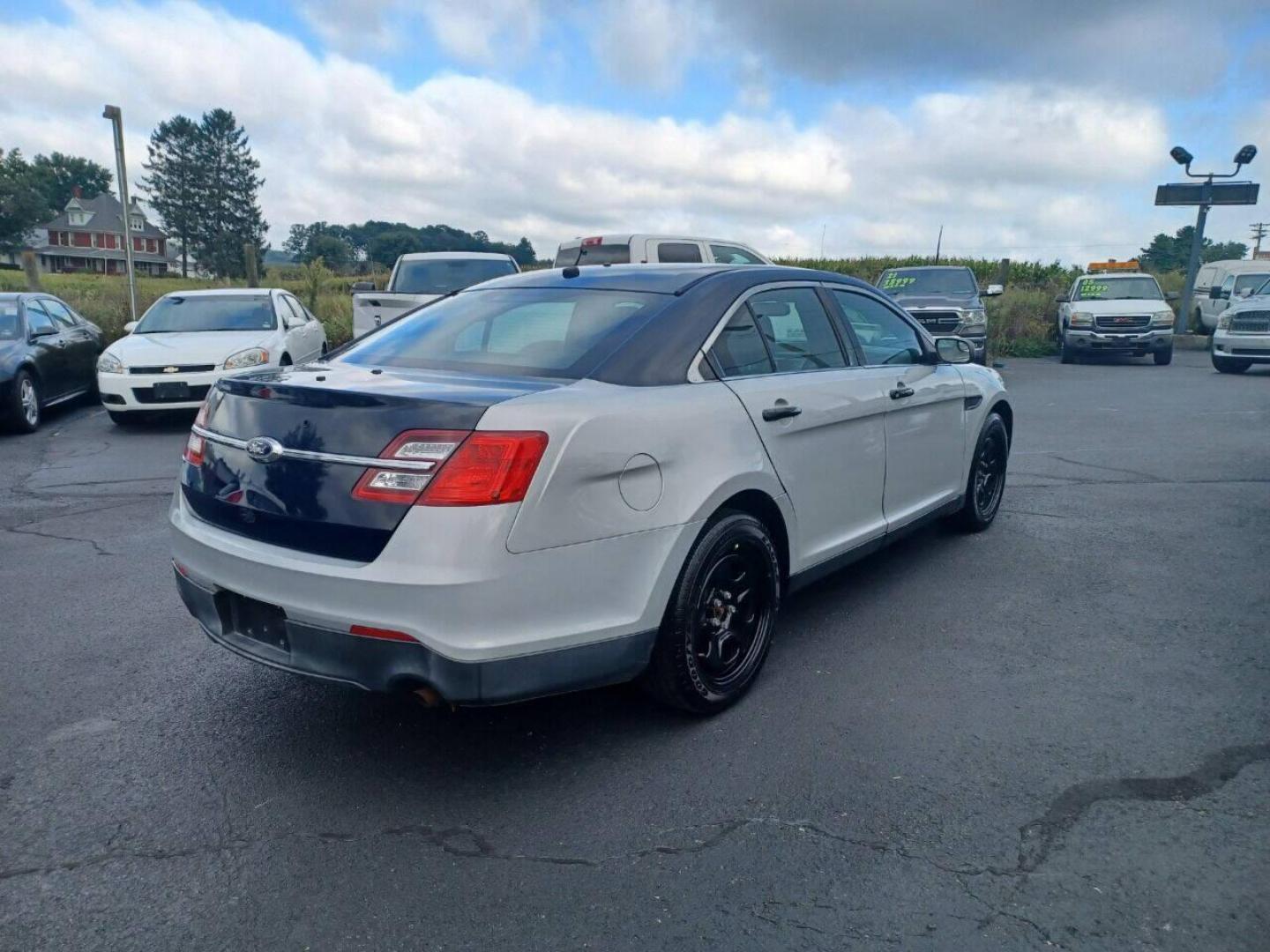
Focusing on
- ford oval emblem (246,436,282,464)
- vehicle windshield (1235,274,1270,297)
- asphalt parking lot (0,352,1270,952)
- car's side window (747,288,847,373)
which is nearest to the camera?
asphalt parking lot (0,352,1270,952)

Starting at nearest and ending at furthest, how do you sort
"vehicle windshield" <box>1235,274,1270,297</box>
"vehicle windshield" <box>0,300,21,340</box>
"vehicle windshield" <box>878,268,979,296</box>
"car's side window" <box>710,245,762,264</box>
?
"vehicle windshield" <box>0,300,21,340</box>
"car's side window" <box>710,245,762,264</box>
"vehicle windshield" <box>878,268,979,296</box>
"vehicle windshield" <box>1235,274,1270,297</box>

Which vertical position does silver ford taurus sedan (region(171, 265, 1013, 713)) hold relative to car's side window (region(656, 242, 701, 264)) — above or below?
below

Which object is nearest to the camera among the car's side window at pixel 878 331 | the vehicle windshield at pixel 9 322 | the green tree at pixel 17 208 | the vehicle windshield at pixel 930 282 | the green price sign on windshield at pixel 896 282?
the car's side window at pixel 878 331

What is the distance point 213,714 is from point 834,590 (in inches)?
117

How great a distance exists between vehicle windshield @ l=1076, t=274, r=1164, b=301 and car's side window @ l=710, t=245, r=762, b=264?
11825 millimetres

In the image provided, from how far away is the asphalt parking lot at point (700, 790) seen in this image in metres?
2.44

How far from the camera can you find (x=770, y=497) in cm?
369

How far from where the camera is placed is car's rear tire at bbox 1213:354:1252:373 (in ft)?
56.3

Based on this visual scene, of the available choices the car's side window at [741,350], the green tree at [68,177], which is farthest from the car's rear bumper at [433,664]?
the green tree at [68,177]

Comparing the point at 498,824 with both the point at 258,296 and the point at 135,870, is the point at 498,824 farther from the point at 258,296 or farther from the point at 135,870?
the point at 258,296

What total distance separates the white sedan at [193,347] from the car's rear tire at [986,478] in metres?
6.28

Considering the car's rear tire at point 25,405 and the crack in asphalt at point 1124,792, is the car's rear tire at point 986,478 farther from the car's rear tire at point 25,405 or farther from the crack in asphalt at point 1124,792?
the car's rear tire at point 25,405

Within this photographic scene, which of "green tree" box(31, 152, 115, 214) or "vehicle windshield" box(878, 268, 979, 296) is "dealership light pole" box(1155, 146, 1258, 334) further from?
"green tree" box(31, 152, 115, 214)

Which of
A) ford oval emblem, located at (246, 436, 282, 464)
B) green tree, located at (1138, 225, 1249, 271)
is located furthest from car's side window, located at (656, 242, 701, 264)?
green tree, located at (1138, 225, 1249, 271)
